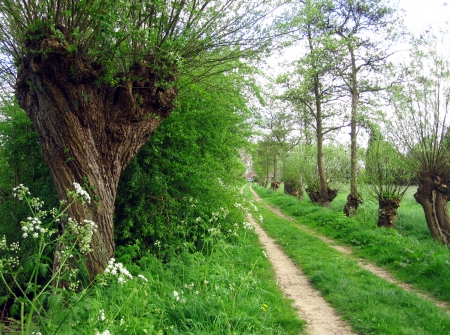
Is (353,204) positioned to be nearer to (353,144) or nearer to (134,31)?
(353,144)

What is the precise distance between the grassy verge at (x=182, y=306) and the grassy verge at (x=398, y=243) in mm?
3217

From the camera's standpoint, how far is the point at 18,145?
7949 mm

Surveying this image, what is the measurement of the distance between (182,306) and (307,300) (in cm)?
278

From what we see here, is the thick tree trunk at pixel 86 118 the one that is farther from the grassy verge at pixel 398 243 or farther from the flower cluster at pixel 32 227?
the grassy verge at pixel 398 243

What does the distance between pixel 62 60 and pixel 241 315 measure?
172 inches

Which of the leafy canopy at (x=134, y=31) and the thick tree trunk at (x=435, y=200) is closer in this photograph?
the leafy canopy at (x=134, y=31)

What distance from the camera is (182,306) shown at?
14.7 ft

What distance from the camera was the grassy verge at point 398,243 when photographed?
733 centimetres

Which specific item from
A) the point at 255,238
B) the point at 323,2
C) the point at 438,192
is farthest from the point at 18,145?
the point at 323,2

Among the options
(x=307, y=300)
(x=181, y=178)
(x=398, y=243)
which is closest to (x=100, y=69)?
(x=181, y=178)

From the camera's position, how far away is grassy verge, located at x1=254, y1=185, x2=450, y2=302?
289 inches

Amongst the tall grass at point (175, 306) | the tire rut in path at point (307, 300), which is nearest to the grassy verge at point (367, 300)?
the tire rut in path at point (307, 300)

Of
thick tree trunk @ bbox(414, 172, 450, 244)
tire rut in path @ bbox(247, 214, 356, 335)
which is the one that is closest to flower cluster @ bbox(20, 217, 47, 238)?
tire rut in path @ bbox(247, 214, 356, 335)

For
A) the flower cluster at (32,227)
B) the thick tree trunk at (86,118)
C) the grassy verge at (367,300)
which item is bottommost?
the grassy verge at (367,300)
